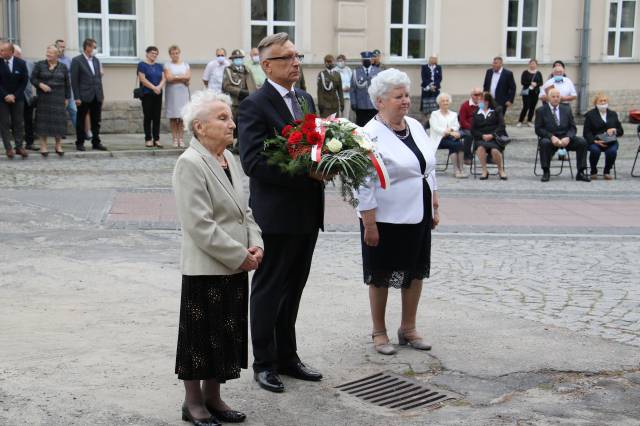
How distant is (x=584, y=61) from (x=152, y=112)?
41.4 ft

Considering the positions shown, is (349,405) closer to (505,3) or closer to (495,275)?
(495,275)

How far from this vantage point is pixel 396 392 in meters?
5.93

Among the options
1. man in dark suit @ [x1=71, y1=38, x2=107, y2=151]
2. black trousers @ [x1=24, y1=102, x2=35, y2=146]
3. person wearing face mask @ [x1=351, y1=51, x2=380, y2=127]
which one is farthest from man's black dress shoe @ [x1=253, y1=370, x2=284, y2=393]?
person wearing face mask @ [x1=351, y1=51, x2=380, y2=127]

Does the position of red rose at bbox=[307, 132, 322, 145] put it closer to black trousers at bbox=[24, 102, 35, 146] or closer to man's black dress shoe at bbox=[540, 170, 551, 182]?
man's black dress shoe at bbox=[540, 170, 551, 182]

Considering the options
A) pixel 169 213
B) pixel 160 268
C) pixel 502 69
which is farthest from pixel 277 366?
pixel 502 69

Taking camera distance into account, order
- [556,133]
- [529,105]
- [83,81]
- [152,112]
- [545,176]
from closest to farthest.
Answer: [545,176] < [556,133] < [83,81] < [152,112] < [529,105]

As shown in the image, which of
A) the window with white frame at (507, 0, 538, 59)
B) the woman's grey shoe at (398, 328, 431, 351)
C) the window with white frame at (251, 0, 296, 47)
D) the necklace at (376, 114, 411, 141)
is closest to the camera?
the necklace at (376, 114, 411, 141)

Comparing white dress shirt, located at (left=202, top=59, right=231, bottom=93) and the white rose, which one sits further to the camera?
white dress shirt, located at (left=202, top=59, right=231, bottom=93)

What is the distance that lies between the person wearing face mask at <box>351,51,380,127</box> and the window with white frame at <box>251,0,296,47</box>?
6.59ft

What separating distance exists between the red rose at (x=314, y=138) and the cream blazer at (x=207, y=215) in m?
0.54

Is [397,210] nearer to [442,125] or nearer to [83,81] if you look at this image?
[442,125]

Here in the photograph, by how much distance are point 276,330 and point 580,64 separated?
22.3 meters

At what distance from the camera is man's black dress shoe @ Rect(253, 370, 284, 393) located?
583 cm

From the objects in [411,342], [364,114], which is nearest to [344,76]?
[364,114]
